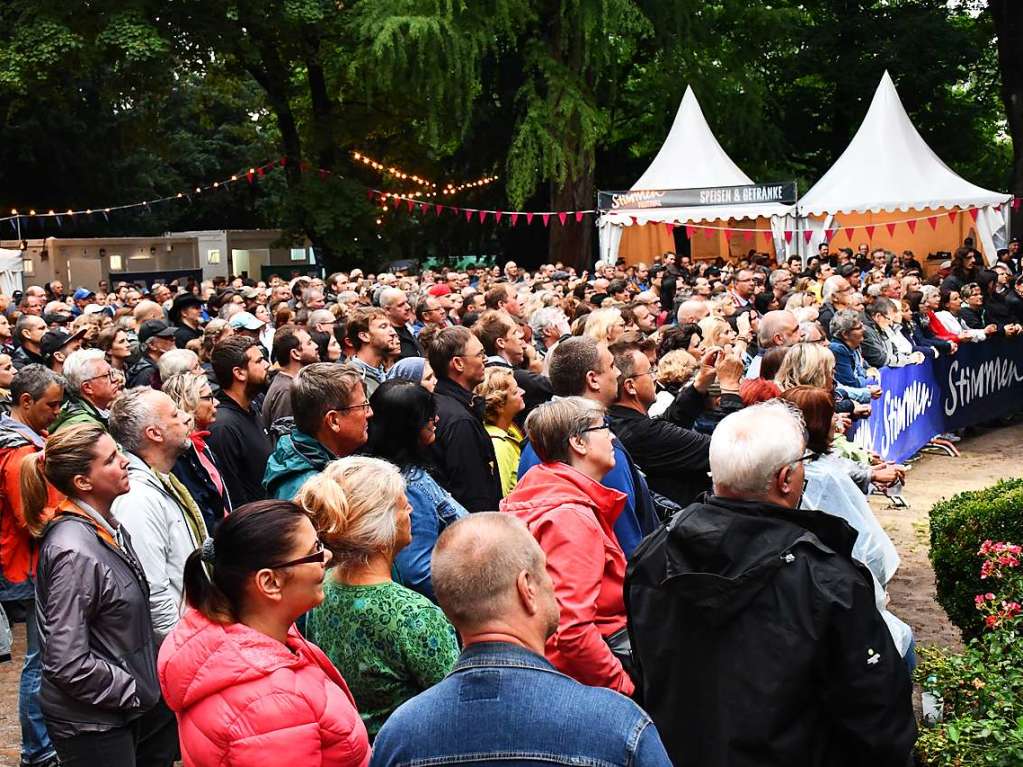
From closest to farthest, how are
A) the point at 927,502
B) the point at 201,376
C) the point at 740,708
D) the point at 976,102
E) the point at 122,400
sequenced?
the point at 740,708 < the point at 122,400 < the point at 201,376 < the point at 927,502 < the point at 976,102

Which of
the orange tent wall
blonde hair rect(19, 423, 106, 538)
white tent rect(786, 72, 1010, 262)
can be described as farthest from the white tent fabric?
blonde hair rect(19, 423, 106, 538)

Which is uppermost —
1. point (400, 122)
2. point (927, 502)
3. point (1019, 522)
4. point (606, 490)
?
point (400, 122)

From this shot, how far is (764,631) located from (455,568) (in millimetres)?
977

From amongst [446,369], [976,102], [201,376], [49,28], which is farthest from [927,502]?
[976,102]

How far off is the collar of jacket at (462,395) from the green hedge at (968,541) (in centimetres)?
249

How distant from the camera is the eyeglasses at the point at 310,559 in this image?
2.94 meters

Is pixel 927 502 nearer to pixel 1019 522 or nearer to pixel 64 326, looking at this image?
pixel 1019 522

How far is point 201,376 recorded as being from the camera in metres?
5.92

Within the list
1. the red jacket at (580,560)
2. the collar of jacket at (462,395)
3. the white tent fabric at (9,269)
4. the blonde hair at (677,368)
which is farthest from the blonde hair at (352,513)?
the white tent fabric at (9,269)

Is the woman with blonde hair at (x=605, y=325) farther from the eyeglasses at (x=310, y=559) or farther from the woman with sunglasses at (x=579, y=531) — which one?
the eyeglasses at (x=310, y=559)

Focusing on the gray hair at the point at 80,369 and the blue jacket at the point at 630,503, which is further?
the gray hair at the point at 80,369

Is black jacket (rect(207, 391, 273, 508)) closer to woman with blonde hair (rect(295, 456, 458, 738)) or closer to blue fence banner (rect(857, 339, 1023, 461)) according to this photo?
woman with blonde hair (rect(295, 456, 458, 738))

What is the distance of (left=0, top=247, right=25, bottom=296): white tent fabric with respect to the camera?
28.1 meters

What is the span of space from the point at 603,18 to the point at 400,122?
8.18 meters
